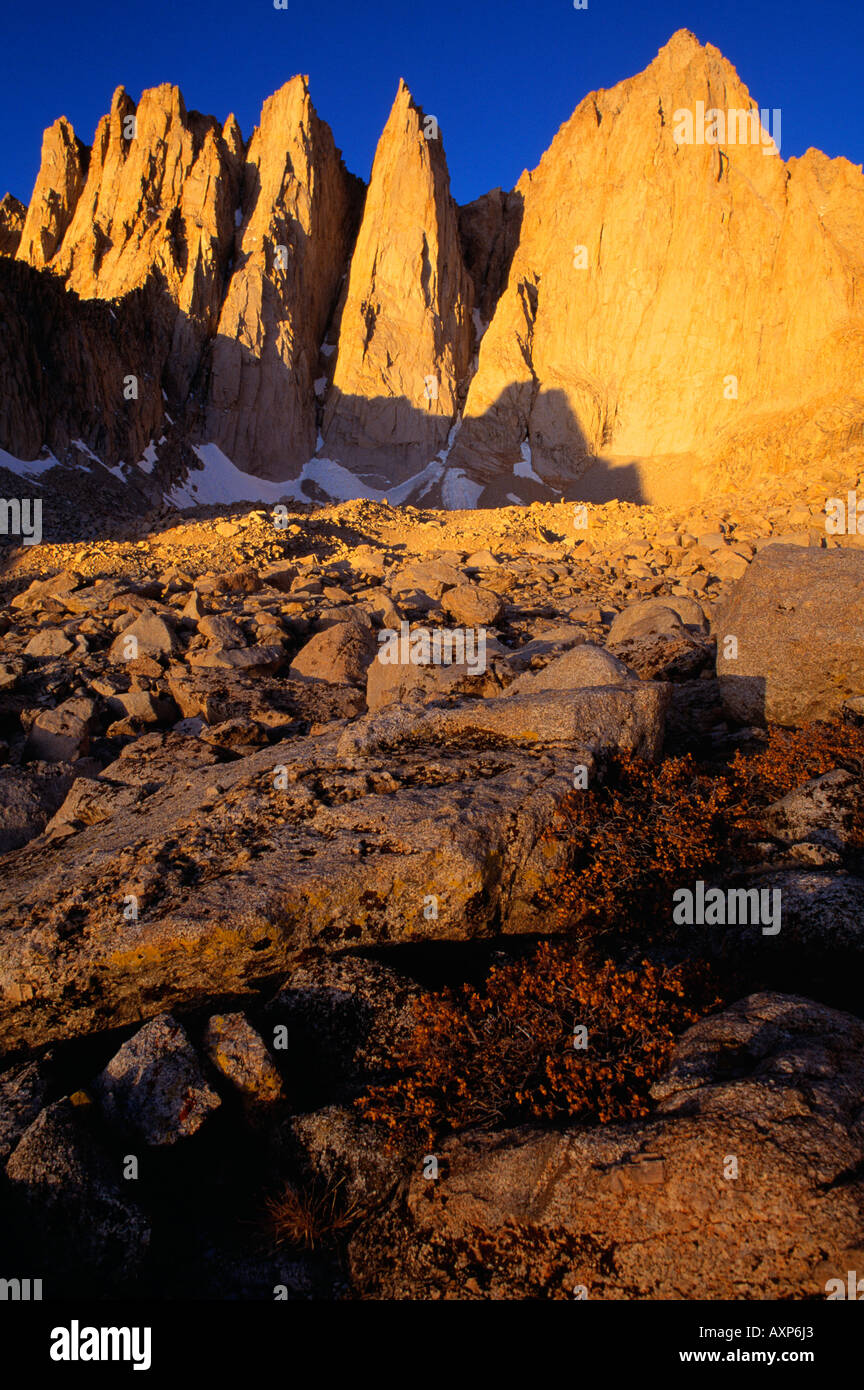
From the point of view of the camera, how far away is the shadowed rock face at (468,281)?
42.1 meters

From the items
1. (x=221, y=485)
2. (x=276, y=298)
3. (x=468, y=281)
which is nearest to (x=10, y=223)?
(x=276, y=298)

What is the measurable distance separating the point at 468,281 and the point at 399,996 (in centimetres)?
6200

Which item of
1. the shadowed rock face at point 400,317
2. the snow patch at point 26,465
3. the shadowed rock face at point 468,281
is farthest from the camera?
the shadowed rock face at point 400,317

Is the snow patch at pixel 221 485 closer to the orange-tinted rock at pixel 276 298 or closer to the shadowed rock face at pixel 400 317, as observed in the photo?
the orange-tinted rock at pixel 276 298

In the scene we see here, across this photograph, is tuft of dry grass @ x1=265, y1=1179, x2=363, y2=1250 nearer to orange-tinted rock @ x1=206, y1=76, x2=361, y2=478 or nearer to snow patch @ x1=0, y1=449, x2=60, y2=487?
snow patch @ x1=0, y1=449, x2=60, y2=487

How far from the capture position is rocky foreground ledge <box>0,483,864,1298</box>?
2697 millimetres

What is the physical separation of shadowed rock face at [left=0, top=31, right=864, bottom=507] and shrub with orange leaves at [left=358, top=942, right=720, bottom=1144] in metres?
39.9

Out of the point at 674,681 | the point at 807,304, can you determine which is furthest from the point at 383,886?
the point at 807,304

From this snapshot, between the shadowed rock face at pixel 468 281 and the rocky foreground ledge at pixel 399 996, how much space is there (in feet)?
124

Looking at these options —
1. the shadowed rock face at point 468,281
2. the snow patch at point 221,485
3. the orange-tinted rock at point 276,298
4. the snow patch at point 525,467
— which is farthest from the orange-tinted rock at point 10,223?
the snow patch at point 525,467

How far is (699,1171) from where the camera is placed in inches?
103

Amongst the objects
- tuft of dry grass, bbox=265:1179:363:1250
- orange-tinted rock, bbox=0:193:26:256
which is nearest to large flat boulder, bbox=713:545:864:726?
tuft of dry grass, bbox=265:1179:363:1250
